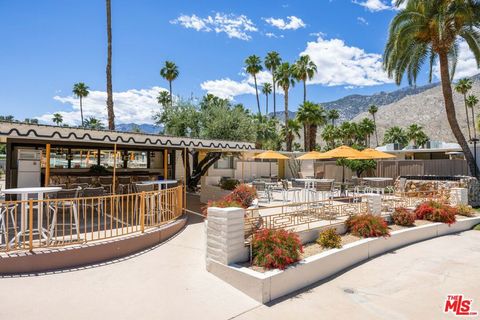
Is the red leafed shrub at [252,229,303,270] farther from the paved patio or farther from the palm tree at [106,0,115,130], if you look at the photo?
the palm tree at [106,0,115,130]

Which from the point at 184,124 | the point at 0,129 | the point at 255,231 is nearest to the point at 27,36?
the point at 184,124

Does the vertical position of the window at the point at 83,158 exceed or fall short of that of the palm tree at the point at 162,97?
it falls short

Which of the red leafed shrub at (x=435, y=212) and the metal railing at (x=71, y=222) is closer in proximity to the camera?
the metal railing at (x=71, y=222)

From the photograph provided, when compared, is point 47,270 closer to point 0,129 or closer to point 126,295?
point 126,295

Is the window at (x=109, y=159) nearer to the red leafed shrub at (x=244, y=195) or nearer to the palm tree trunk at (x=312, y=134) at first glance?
the red leafed shrub at (x=244, y=195)

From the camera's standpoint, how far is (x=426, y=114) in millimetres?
94688

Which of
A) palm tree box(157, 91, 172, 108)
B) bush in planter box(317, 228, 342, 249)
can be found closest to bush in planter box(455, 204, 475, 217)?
bush in planter box(317, 228, 342, 249)

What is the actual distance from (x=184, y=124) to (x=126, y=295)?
16.2 metres

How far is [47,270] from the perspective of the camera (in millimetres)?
5027

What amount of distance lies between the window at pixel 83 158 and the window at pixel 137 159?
1.66 meters

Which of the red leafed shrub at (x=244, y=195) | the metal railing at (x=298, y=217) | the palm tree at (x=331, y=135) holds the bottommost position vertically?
the metal railing at (x=298, y=217)

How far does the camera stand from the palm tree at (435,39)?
13.4 metres

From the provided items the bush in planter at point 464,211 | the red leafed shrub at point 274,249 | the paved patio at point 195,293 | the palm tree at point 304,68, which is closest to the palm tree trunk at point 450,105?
the bush in planter at point 464,211

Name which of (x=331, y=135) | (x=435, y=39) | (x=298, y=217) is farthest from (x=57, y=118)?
(x=298, y=217)
